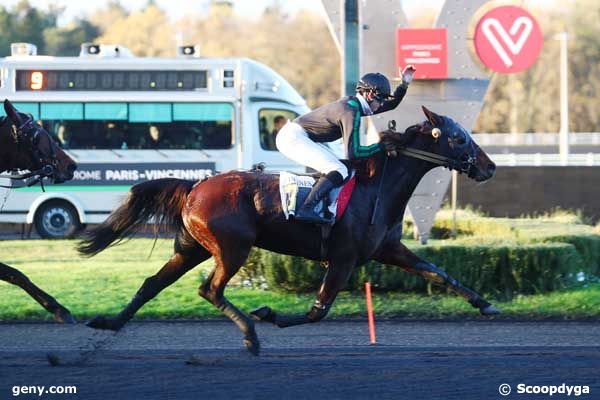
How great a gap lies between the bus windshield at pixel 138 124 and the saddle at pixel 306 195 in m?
12.2

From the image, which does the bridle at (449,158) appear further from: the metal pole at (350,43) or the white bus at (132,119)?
the white bus at (132,119)

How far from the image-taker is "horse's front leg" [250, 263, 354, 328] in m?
7.97

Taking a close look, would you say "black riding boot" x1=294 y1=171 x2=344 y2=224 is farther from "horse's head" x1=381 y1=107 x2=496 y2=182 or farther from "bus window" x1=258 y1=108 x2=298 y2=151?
"bus window" x1=258 y1=108 x2=298 y2=151

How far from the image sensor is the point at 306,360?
7.73 m

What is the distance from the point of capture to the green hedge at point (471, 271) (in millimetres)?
10906

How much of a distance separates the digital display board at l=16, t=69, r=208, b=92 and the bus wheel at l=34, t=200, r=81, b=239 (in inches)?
91.2

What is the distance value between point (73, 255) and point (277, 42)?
51.6 metres

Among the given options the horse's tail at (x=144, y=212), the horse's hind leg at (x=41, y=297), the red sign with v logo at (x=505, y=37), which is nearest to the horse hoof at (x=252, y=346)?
the horse's tail at (x=144, y=212)

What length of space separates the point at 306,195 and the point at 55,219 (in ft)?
43.2

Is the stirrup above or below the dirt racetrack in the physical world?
above

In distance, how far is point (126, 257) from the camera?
1573cm

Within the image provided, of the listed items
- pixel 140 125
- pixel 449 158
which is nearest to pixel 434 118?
pixel 449 158

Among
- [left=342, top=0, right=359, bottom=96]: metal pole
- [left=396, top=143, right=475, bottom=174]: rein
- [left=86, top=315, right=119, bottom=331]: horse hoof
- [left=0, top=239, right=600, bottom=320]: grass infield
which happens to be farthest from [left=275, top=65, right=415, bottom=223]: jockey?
[left=342, top=0, right=359, bottom=96]: metal pole

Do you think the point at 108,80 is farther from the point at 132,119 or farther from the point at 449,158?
the point at 449,158
